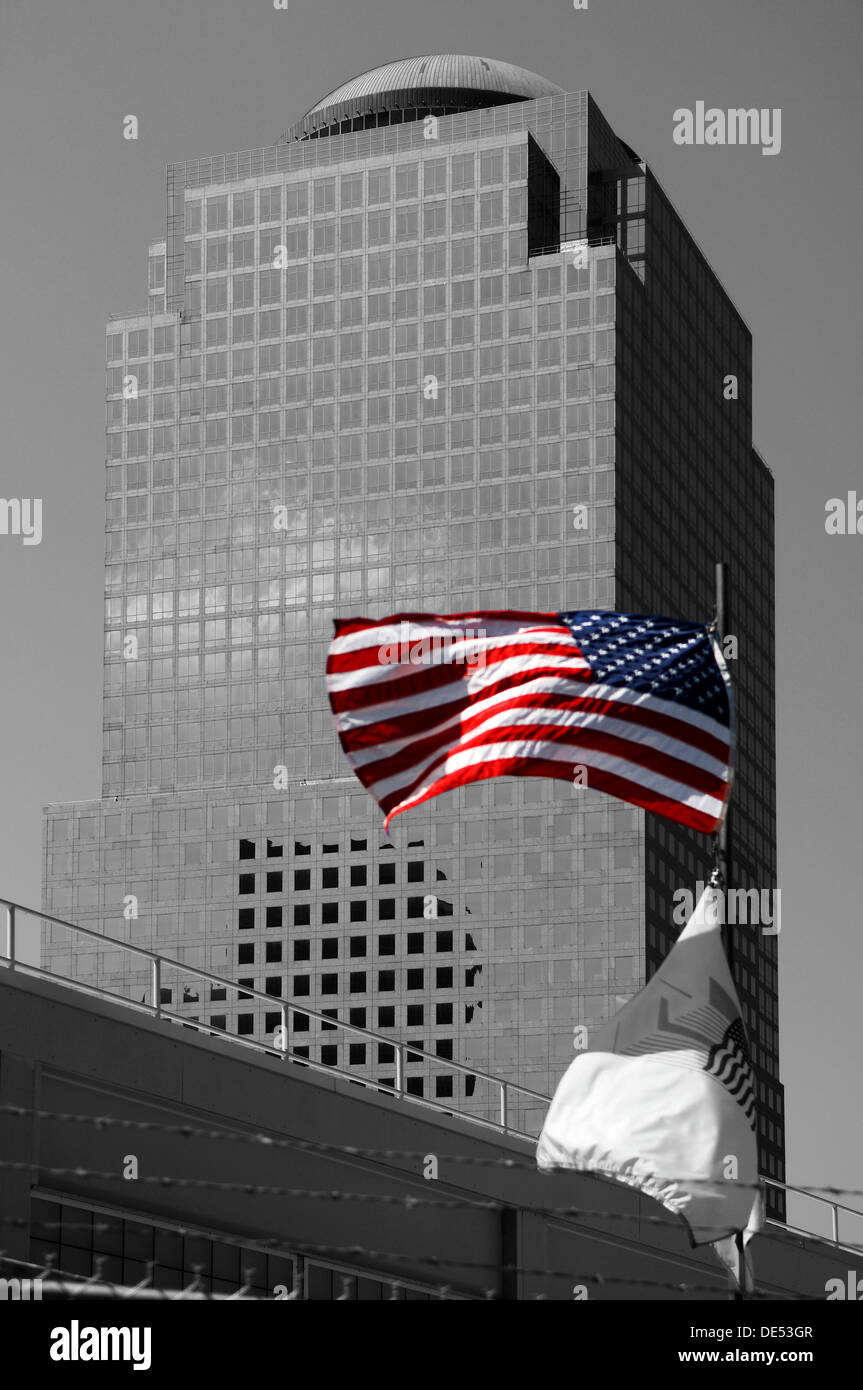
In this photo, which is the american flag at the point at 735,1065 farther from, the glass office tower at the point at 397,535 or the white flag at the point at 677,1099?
the glass office tower at the point at 397,535

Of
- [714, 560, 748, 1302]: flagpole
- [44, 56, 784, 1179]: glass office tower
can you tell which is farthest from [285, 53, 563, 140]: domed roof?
[714, 560, 748, 1302]: flagpole

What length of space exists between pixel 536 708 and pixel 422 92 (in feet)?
568

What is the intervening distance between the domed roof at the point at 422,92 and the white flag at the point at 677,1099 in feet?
566

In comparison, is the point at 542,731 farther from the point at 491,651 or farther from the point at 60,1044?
the point at 60,1044

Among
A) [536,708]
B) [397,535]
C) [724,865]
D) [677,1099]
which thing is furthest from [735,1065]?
[397,535]

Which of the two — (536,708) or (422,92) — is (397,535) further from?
(536,708)

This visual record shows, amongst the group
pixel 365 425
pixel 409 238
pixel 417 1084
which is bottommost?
pixel 417 1084

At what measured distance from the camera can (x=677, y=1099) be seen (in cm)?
1920

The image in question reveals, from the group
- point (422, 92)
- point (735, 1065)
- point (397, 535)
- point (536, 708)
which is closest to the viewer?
point (735, 1065)

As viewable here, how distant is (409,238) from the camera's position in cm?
17500

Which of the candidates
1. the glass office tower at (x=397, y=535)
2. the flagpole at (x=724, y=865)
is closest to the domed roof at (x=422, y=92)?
the glass office tower at (x=397, y=535)
